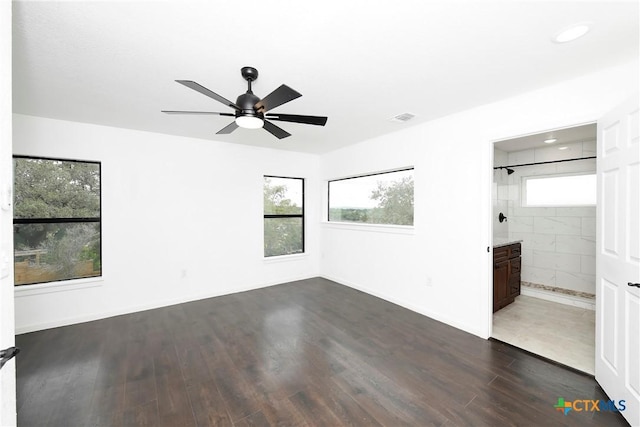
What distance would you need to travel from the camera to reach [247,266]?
4.73 meters

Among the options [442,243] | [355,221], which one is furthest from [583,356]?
[355,221]

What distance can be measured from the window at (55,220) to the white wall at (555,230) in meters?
6.53

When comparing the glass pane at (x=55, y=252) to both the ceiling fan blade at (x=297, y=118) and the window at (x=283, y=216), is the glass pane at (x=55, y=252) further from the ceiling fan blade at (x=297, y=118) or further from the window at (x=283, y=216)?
the ceiling fan blade at (x=297, y=118)

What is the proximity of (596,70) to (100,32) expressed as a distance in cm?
377

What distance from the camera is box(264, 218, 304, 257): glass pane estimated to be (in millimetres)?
5047

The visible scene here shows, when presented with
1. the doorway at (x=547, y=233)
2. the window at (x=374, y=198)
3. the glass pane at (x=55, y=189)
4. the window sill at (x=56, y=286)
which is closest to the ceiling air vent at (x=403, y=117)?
the window at (x=374, y=198)

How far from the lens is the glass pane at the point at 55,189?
317cm

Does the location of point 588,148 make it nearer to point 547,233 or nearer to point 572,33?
point 547,233

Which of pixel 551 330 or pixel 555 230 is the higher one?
pixel 555 230

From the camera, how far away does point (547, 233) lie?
4398 mm

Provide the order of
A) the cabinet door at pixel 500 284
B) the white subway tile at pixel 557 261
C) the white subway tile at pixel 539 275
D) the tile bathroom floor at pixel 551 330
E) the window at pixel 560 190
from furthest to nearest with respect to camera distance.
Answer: the white subway tile at pixel 539 275, the white subway tile at pixel 557 261, the window at pixel 560 190, the cabinet door at pixel 500 284, the tile bathroom floor at pixel 551 330

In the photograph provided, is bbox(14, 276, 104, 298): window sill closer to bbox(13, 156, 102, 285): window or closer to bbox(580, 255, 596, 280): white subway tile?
bbox(13, 156, 102, 285): window

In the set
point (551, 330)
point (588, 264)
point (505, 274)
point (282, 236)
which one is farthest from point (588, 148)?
point (282, 236)

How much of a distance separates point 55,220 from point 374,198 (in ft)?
14.8
